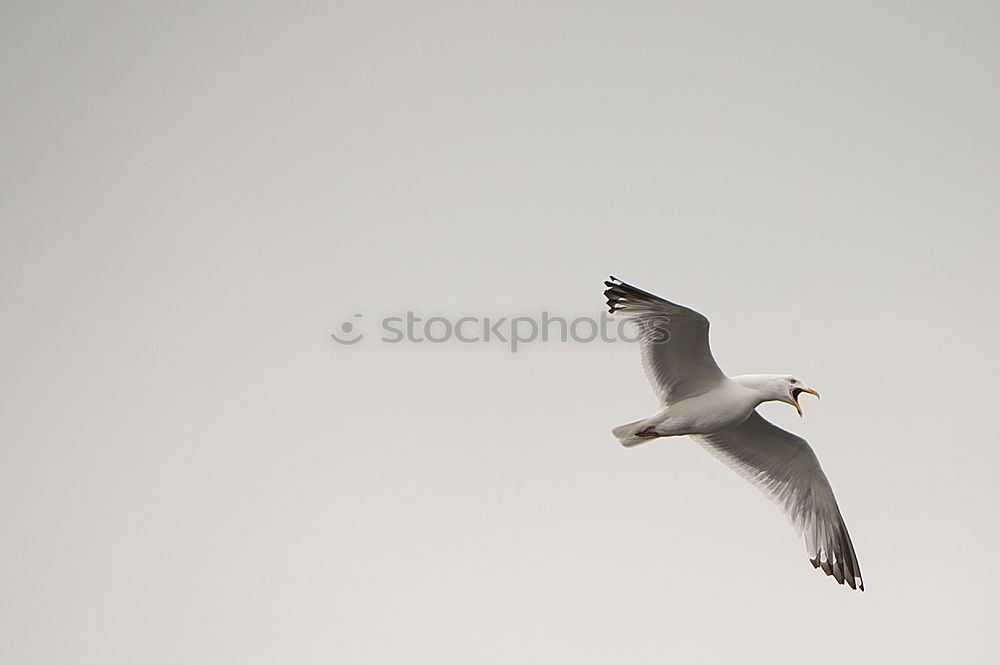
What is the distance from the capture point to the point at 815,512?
1477cm

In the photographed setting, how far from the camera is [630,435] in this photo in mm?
13398

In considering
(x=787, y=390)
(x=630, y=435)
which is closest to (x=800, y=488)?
(x=787, y=390)

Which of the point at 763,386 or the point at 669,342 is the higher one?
the point at 669,342

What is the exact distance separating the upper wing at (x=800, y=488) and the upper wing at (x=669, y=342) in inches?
59.5

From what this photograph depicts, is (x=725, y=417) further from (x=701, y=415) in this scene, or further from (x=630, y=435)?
(x=630, y=435)

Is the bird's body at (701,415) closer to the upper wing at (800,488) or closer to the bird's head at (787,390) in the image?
the bird's head at (787,390)

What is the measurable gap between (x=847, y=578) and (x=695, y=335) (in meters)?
4.40

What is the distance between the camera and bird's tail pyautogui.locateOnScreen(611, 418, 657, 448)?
13359mm

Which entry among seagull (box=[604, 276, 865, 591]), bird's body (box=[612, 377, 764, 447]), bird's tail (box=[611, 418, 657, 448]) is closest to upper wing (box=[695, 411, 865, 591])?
seagull (box=[604, 276, 865, 591])

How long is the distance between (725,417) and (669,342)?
1133 mm

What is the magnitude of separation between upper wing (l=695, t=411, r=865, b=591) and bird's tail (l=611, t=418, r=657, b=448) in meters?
1.65

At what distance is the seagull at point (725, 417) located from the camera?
1295cm

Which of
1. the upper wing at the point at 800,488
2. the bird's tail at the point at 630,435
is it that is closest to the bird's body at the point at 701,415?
the bird's tail at the point at 630,435

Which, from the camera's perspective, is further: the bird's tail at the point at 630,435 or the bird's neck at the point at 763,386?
the bird's tail at the point at 630,435
